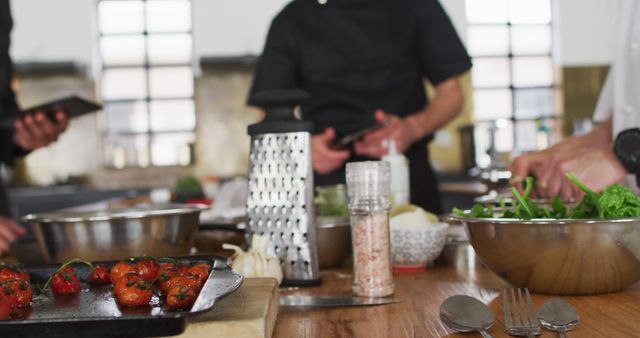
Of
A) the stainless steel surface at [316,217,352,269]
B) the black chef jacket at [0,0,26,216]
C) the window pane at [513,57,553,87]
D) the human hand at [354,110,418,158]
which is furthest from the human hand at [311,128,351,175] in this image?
the window pane at [513,57,553,87]

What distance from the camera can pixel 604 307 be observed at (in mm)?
953

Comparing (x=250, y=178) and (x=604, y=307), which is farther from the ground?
(x=250, y=178)

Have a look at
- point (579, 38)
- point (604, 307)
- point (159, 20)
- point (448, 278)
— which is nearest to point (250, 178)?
point (448, 278)

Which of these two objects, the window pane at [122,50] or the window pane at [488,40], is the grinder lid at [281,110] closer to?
the window pane at [122,50]

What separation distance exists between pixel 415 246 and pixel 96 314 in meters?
0.67

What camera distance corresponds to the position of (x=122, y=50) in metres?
9.24

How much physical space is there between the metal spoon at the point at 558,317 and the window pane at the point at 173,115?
8.62m

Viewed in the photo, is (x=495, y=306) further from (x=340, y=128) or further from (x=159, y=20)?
(x=159, y=20)

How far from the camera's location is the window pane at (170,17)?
9227 millimetres

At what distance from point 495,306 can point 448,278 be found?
25 centimetres

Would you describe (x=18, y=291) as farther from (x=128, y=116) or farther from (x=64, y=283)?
(x=128, y=116)

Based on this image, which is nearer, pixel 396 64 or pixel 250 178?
pixel 250 178

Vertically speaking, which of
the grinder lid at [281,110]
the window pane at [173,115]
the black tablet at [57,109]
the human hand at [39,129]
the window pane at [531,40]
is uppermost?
the window pane at [531,40]

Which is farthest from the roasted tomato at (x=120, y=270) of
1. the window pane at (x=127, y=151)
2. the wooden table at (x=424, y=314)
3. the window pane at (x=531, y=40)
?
the window pane at (x=531, y=40)
